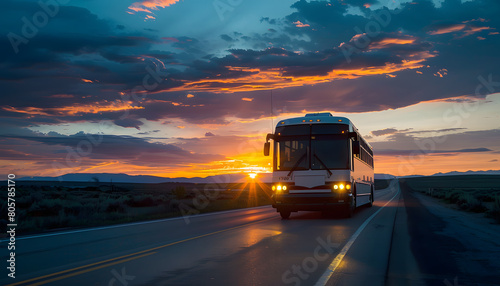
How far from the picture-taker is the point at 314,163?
18.4 metres

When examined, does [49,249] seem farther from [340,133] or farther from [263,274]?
[340,133]

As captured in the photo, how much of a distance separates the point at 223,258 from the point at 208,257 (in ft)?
1.08

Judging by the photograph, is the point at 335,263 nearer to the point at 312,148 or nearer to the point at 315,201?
the point at 315,201

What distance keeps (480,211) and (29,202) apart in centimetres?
2656

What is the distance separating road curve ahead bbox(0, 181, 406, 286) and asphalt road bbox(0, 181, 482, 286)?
0.05 feet

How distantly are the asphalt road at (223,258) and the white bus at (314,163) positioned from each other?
128 inches

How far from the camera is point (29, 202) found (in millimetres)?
30312

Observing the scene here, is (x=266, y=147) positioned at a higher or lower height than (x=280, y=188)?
higher

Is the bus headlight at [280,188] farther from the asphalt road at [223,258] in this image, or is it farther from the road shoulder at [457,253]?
the road shoulder at [457,253]

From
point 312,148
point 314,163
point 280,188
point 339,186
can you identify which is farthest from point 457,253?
point 280,188

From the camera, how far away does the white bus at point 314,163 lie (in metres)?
18.1

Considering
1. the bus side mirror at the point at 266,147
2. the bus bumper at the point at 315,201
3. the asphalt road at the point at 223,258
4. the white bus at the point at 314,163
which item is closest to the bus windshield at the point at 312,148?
the white bus at the point at 314,163

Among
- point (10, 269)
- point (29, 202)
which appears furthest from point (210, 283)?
point (29, 202)

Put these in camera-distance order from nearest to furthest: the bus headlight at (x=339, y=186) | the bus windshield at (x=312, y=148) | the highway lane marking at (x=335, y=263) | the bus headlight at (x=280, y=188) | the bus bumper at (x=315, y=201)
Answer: the highway lane marking at (x=335, y=263) → the bus bumper at (x=315, y=201) → the bus headlight at (x=339, y=186) → the bus windshield at (x=312, y=148) → the bus headlight at (x=280, y=188)
